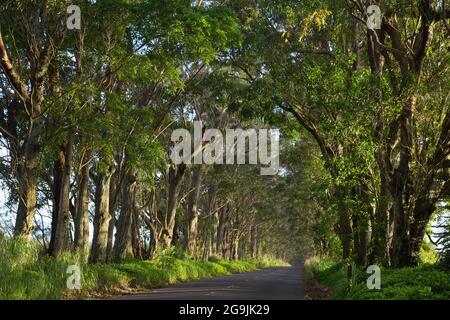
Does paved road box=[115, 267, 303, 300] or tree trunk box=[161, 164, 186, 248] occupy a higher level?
tree trunk box=[161, 164, 186, 248]

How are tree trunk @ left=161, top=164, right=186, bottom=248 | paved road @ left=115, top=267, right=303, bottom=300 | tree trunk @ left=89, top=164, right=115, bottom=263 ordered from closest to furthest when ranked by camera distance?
1. paved road @ left=115, top=267, right=303, bottom=300
2. tree trunk @ left=89, top=164, right=115, bottom=263
3. tree trunk @ left=161, top=164, right=186, bottom=248

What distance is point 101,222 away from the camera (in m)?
23.5

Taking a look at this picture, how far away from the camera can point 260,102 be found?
22969 millimetres

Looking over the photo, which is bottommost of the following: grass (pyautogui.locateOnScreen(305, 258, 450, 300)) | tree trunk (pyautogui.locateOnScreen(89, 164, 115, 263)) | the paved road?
the paved road

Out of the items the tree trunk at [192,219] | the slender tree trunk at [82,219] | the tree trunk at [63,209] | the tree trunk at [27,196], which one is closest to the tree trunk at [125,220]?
the slender tree trunk at [82,219]

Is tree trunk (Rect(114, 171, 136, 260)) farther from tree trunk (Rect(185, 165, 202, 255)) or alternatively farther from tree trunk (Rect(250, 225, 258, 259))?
tree trunk (Rect(250, 225, 258, 259))

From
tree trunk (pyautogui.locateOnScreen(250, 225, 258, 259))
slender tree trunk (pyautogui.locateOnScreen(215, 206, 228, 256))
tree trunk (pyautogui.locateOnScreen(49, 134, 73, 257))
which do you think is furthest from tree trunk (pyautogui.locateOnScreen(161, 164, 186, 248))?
tree trunk (pyautogui.locateOnScreen(250, 225, 258, 259))

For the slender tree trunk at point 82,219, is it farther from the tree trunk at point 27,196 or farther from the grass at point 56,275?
the tree trunk at point 27,196

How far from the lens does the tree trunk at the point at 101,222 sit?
914 inches

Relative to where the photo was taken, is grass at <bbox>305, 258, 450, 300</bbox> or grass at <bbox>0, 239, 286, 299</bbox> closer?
grass at <bbox>305, 258, 450, 300</bbox>

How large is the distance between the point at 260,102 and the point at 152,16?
6.69 m

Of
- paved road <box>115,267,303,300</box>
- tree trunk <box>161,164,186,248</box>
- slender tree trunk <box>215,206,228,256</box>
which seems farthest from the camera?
slender tree trunk <box>215,206,228,256</box>

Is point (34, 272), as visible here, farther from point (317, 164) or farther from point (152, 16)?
point (317, 164)

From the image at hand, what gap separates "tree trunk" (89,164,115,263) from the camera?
23219 mm
